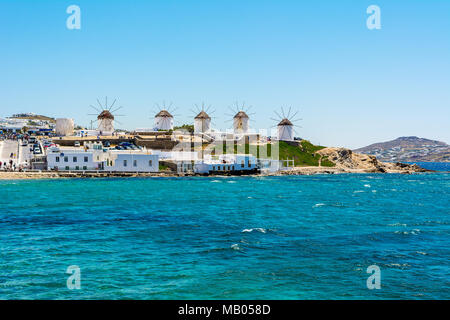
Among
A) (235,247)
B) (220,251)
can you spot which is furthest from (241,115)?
(220,251)

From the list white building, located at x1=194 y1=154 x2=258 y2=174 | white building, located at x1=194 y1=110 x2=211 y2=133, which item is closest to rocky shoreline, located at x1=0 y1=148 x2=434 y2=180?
white building, located at x1=194 y1=154 x2=258 y2=174

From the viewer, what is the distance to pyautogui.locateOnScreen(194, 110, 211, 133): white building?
138625mm

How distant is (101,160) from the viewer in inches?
3356

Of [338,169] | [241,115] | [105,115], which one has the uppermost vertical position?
[241,115]

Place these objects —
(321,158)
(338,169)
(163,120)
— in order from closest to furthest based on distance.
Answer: (338,169) → (321,158) → (163,120)

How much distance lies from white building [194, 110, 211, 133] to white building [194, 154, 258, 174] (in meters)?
40.4

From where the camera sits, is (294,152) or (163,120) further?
(163,120)

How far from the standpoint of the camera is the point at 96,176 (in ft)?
270

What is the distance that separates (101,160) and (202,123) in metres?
57.7

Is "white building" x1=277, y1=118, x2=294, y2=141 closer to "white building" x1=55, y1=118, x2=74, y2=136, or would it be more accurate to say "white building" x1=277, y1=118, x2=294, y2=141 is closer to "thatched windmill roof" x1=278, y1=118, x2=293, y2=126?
"thatched windmill roof" x1=278, y1=118, x2=293, y2=126

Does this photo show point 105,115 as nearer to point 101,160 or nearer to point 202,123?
point 202,123

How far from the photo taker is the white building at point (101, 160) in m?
82.0
